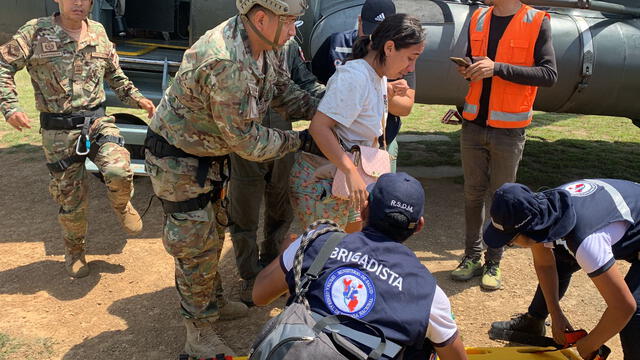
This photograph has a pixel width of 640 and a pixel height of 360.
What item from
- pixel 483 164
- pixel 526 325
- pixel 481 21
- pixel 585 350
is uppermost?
pixel 481 21

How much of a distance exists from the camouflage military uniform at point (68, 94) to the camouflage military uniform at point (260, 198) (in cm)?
78

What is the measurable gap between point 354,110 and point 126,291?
6.73ft

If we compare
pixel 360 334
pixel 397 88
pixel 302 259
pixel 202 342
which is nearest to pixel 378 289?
pixel 360 334

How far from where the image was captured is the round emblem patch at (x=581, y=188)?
2.55 metres

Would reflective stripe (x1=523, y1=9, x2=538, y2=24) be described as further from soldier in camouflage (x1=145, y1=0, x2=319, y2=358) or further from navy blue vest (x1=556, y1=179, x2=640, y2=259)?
soldier in camouflage (x1=145, y1=0, x2=319, y2=358)

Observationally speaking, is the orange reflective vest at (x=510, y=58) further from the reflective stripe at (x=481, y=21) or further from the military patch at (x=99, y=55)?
the military patch at (x=99, y=55)

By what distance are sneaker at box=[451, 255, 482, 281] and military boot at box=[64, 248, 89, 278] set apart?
2441 millimetres

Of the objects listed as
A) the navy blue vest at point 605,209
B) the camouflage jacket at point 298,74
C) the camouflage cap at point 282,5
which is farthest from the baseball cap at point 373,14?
the navy blue vest at point 605,209

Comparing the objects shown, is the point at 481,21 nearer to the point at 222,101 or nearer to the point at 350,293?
the point at 222,101

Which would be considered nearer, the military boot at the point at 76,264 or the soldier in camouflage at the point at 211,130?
the soldier in camouflage at the point at 211,130

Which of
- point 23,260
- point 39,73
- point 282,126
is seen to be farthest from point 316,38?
point 23,260

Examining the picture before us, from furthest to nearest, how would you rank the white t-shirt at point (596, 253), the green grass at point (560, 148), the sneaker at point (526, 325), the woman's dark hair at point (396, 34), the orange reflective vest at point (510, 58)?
1. the green grass at point (560, 148)
2. the orange reflective vest at point (510, 58)
3. the sneaker at point (526, 325)
4. the woman's dark hair at point (396, 34)
5. the white t-shirt at point (596, 253)

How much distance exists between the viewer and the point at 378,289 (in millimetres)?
1785

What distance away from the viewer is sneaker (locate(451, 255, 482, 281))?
393 cm
